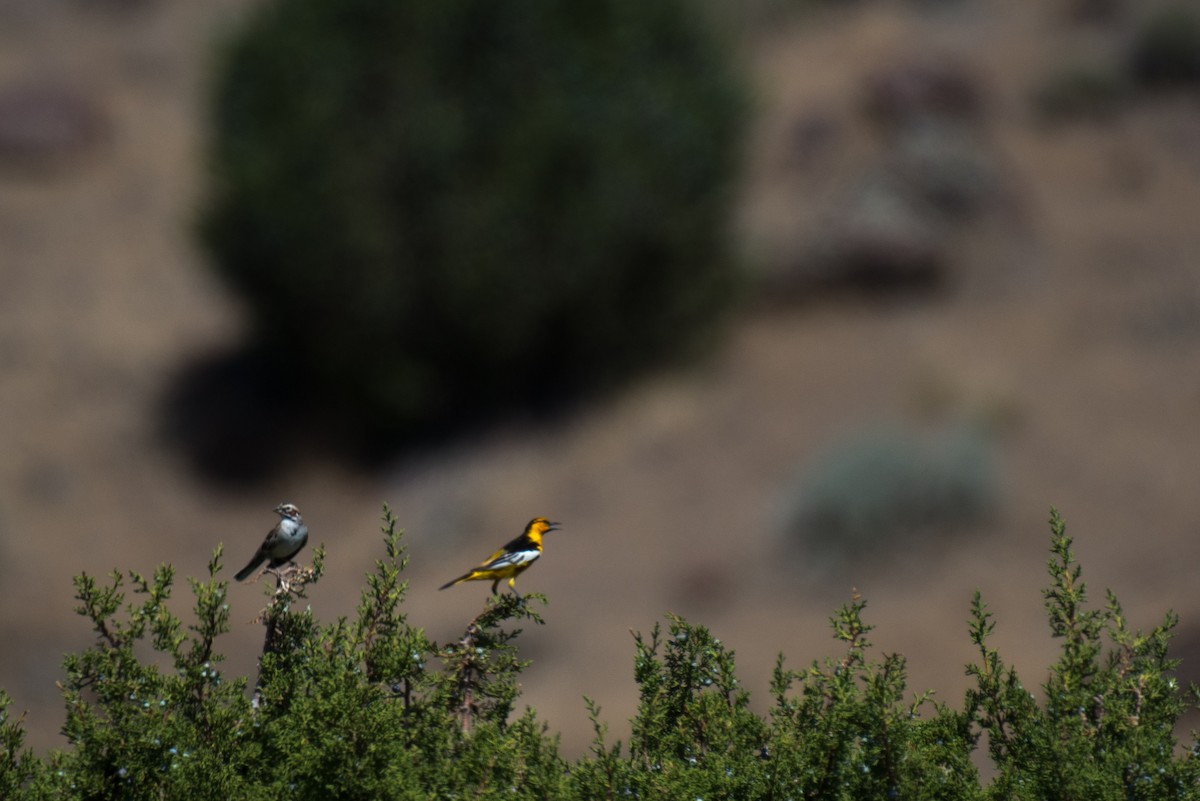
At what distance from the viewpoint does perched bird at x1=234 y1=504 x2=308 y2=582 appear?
478 cm

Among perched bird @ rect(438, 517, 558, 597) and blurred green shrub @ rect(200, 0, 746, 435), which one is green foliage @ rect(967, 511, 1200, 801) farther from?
blurred green shrub @ rect(200, 0, 746, 435)

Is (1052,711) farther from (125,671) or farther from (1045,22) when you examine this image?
(1045,22)

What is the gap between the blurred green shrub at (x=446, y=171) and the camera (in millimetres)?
21641

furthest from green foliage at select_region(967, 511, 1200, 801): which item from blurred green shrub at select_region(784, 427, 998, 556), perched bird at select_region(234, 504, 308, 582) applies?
blurred green shrub at select_region(784, 427, 998, 556)

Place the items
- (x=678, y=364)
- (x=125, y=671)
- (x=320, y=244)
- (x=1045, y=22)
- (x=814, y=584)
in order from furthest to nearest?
(x=1045, y=22) < (x=678, y=364) < (x=320, y=244) < (x=814, y=584) < (x=125, y=671)

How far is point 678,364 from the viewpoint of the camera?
23.1 meters

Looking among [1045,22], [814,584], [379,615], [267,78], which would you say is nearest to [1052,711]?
[379,615]

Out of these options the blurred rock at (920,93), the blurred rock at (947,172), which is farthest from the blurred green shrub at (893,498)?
the blurred rock at (920,93)

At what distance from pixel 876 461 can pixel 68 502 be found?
13483 mm

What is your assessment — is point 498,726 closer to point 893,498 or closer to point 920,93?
point 893,498

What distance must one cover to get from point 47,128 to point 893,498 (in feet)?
77.5

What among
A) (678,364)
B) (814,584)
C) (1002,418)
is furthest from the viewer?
(678,364)

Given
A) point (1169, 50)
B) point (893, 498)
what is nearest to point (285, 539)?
point (893, 498)

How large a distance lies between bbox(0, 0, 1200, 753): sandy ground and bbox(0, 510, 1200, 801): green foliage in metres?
8.08
